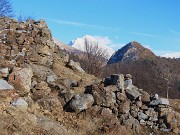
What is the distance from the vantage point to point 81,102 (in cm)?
1681

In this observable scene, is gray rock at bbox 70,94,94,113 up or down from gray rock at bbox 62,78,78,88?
down

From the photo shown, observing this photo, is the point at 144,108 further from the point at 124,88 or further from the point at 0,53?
the point at 0,53

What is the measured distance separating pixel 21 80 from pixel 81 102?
311 centimetres

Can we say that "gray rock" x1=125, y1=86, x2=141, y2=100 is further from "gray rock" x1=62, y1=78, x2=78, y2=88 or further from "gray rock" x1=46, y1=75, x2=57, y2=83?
"gray rock" x1=46, y1=75, x2=57, y2=83

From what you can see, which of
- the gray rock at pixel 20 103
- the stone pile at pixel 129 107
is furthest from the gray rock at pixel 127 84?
the gray rock at pixel 20 103

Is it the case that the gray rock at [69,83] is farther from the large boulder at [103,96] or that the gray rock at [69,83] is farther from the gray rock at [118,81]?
the gray rock at [118,81]

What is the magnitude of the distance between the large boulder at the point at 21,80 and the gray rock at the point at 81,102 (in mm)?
2299

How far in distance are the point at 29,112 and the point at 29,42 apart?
671 centimetres

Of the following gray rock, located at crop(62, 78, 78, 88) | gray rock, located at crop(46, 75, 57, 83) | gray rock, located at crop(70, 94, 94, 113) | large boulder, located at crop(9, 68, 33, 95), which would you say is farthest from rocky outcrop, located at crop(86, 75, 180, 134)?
large boulder, located at crop(9, 68, 33, 95)

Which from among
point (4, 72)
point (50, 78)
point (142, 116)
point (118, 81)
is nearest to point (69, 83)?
point (50, 78)

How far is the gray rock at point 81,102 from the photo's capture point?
16503 mm

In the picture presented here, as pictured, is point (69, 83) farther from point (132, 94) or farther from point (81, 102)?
point (132, 94)

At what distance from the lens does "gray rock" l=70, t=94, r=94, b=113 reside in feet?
54.1

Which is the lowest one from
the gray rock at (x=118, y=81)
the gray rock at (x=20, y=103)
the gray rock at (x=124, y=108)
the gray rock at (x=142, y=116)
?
the gray rock at (x=142, y=116)
